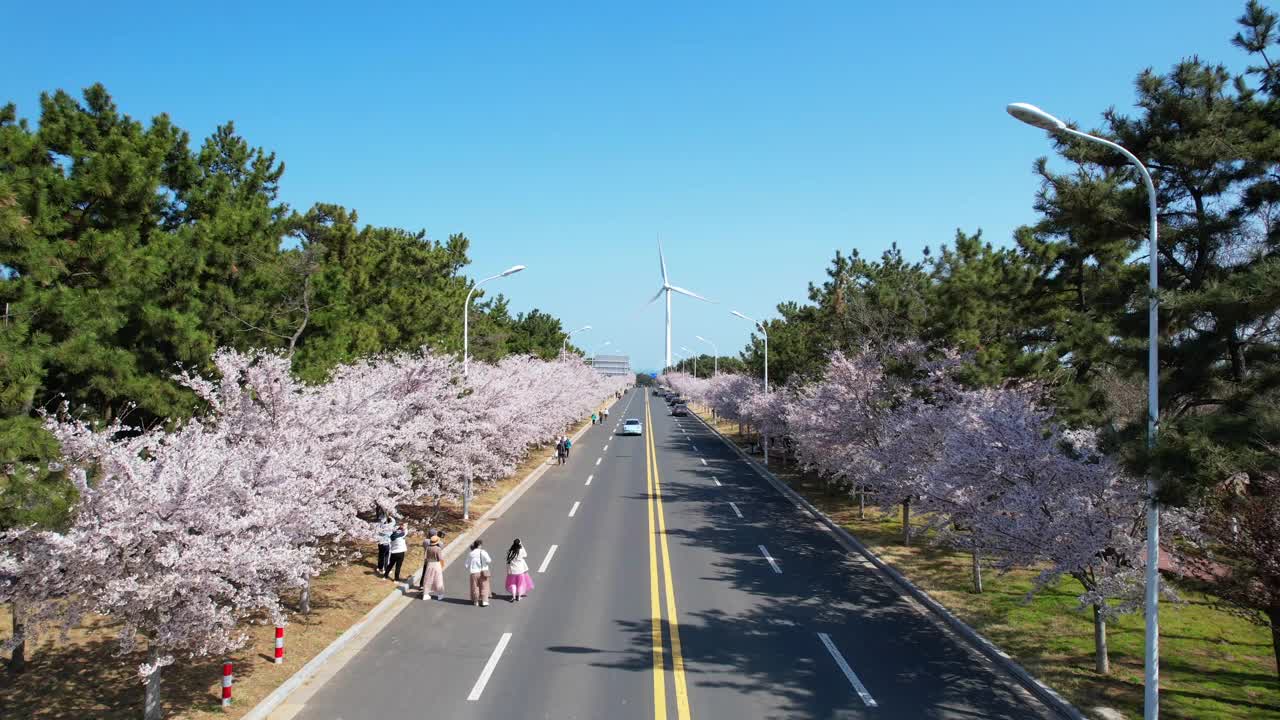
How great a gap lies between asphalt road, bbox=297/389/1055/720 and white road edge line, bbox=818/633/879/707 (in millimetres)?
32

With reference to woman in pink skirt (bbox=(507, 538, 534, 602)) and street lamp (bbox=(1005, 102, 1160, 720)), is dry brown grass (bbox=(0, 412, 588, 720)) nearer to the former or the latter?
woman in pink skirt (bbox=(507, 538, 534, 602))

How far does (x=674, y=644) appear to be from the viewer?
13.8 m

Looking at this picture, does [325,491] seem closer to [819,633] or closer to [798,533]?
[819,633]

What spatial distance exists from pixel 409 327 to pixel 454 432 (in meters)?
7.50

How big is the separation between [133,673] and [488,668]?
5.75m

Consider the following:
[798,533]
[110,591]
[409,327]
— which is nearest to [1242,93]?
[798,533]

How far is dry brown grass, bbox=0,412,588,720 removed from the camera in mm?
10656

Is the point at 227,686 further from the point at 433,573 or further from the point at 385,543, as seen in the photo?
the point at 385,543

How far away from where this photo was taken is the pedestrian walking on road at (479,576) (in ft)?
52.9

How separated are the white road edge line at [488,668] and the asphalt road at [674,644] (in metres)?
0.05

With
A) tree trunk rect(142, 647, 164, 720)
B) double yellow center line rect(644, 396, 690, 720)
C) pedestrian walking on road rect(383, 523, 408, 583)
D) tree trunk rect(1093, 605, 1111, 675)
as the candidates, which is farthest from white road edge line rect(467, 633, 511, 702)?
tree trunk rect(1093, 605, 1111, 675)

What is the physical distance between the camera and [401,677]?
12.1 meters

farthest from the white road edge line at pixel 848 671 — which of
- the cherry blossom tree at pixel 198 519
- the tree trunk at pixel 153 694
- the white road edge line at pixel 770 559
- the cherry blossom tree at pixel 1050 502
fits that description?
the tree trunk at pixel 153 694

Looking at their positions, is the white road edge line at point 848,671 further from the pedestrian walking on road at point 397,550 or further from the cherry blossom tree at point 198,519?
the pedestrian walking on road at point 397,550
